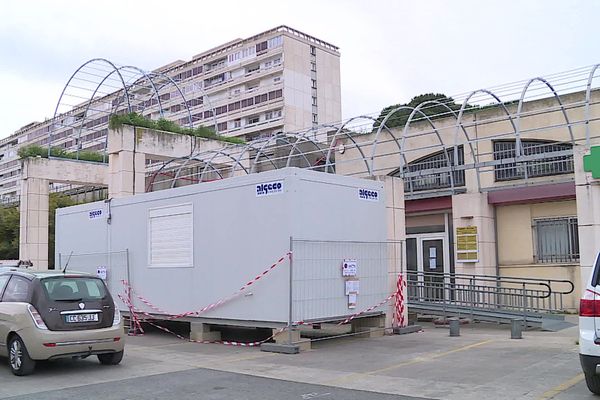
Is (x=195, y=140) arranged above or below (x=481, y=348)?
above

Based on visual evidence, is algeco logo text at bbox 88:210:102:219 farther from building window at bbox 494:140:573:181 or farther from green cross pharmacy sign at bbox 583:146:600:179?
green cross pharmacy sign at bbox 583:146:600:179

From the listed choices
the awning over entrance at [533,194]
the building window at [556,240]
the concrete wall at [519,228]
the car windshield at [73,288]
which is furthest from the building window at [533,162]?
the car windshield at [73,288]

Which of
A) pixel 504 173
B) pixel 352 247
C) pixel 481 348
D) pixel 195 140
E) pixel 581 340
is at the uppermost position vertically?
pixel 195 140

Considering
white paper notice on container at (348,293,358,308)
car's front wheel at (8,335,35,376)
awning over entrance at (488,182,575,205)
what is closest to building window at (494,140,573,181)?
awning over entrance at (488,182,575,205)

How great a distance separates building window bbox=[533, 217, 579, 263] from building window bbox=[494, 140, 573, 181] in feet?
4.93

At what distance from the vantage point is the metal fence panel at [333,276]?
1177cm

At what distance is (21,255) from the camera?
25.9 meters

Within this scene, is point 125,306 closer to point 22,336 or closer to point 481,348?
point 22,336

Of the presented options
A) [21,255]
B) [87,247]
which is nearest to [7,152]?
[21,255]

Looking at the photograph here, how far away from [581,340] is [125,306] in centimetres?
1113

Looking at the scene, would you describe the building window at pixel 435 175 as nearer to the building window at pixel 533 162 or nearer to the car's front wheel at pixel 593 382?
the building window at pixel 533 162

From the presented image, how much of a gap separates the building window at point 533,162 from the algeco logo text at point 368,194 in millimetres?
5933

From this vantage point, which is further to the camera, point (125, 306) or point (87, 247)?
point (87, 247)

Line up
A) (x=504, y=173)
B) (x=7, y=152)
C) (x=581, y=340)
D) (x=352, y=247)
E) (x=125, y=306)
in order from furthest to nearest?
(x=7, y=152) → (x=504, y=173) → (x=125, y=306) → (x=352, y=247) → (x=581, y=340)
